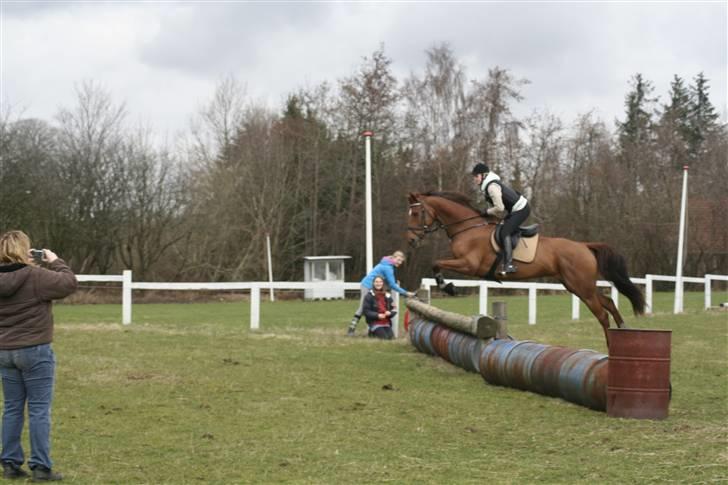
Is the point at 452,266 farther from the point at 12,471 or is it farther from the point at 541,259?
the point at 12,471

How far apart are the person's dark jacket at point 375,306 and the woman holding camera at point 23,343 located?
10.8 m

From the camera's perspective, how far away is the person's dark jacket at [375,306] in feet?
54.9

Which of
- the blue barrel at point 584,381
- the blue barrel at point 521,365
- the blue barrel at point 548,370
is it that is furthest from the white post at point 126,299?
the blue barrel at point 584,381

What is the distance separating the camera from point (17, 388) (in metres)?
6.08

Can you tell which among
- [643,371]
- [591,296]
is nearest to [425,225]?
[591,296]

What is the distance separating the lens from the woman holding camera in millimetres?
5953

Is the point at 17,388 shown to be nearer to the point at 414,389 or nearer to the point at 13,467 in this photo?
the point at 13,467

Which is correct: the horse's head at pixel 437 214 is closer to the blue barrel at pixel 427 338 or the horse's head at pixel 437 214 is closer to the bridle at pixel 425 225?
the bridle at pixel 425 225

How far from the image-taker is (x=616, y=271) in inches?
477

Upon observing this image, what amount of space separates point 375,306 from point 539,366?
7107 mm

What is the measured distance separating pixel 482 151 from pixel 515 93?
381 cm

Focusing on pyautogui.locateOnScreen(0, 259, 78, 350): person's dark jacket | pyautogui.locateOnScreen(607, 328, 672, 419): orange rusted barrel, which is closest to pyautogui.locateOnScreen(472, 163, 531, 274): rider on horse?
pyautogui.locateOnScreen(607, 328, 672, 419): orange rusted barrel

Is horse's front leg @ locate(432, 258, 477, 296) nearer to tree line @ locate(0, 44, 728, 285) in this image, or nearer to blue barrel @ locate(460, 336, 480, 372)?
blue barrel @ locate(460, 336, 480, 372)

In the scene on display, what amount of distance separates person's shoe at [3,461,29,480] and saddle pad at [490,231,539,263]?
23.8ft
